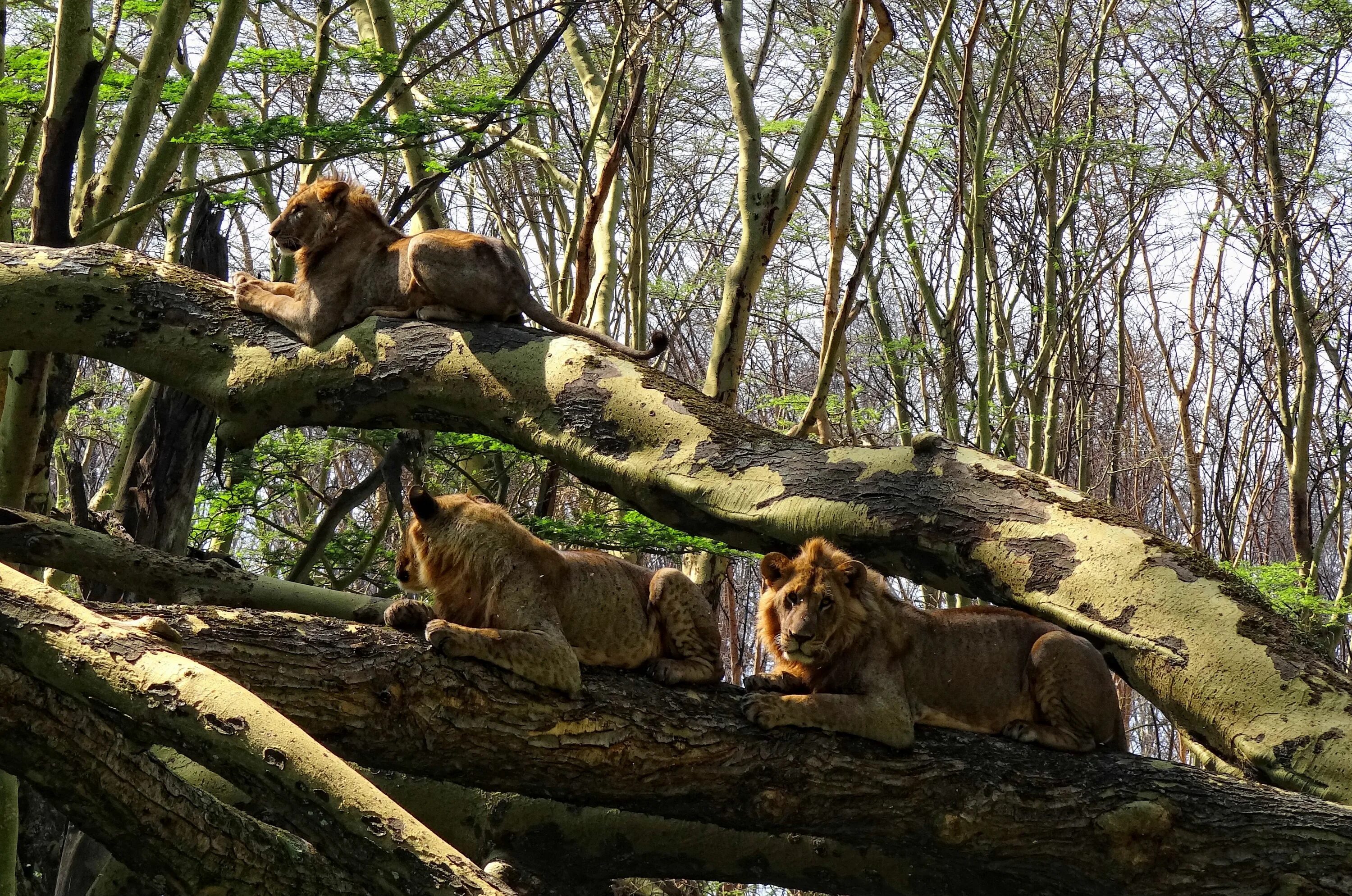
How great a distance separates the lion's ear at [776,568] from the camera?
5496mm

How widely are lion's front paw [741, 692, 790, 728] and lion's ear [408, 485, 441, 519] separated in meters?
1.55

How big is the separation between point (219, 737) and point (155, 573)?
2.68 m

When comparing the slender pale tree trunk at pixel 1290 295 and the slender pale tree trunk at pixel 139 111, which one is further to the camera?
the slender pale tree trunk at pixel 1290 295

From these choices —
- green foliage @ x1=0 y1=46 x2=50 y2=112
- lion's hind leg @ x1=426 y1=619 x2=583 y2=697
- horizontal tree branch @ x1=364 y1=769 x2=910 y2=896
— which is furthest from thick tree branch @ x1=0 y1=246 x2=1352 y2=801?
green foliage @ x1=0 y1=46 x2=50 y2=112

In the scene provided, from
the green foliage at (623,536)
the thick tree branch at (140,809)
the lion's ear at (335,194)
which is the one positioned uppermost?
the lion's ear at (335,194)

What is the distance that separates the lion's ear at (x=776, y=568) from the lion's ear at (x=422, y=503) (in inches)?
56.7

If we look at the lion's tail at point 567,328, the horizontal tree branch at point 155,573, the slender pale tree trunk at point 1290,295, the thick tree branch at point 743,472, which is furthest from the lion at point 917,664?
the slender pale tree trunk at point 1290,295

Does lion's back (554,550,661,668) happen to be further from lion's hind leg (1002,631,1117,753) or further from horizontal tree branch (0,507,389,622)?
lion's hind leg (1002,631,1117,753)

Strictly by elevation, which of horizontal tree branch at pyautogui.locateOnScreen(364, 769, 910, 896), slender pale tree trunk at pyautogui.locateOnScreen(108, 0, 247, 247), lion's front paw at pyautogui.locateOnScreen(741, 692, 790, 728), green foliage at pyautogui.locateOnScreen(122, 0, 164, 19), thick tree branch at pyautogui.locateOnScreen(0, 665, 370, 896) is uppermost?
green foliage at pyautogui.locateOnScreen(122, 0, 164, 19)

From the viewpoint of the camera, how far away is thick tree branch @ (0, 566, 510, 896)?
338 centimetres

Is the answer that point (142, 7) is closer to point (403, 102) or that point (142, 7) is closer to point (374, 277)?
point (403, 102)

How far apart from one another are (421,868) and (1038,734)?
2.97m

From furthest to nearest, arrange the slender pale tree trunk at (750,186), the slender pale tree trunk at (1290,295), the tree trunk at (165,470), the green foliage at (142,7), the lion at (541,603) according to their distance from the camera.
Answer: the slender pale tree trunk at (1290,295)
the green foliage at (142,7)
the tree trunk at (165,470)
the slender pale tree trunk at (750,186)
the lion at (541,603)

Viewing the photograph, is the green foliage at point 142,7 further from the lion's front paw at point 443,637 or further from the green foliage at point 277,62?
the lion's front paw at point 443,637
